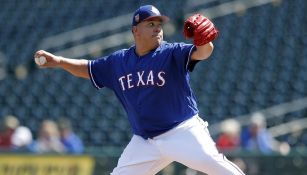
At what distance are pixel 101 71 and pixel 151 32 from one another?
22.0 inches

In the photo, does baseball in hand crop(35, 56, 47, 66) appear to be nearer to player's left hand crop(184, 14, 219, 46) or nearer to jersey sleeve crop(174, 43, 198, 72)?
jersey sleeve crop(174, 43, 198, 72)

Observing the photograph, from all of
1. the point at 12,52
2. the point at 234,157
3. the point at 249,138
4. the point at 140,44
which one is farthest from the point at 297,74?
the point at 140,44

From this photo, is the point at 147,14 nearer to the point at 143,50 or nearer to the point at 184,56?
the point at 143,50

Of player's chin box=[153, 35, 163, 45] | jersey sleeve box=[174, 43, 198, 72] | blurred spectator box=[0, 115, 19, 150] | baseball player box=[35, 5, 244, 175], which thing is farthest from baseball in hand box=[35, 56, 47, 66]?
blurred spectator box=[0, 115, 19, 150]

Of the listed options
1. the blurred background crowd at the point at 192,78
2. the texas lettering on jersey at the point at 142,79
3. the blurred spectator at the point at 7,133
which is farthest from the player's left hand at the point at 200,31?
the blurred spectator at the point at 7,133

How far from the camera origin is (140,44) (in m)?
5.67

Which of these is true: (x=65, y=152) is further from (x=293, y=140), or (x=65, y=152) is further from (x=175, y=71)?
(x=175, y=71)

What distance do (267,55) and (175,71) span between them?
7545 millimetres

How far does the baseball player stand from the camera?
5332 mm

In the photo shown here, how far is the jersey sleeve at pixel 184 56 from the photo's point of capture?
17.4 ft

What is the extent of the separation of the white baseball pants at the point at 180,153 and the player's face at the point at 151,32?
60cm

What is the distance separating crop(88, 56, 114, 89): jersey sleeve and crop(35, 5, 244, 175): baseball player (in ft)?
0.58

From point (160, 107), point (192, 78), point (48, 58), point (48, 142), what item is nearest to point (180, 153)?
point (160, 107)

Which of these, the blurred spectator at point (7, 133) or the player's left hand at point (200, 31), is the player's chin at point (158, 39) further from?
the blurred spectator at point (7, 133)
